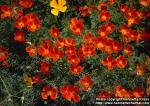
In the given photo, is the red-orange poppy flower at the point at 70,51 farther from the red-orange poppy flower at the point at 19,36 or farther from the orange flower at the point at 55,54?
the red-orange poppy flower at the point at 19,36

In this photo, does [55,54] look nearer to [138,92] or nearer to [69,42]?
[69,42]

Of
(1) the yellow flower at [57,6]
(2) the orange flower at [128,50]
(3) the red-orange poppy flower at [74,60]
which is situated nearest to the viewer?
(3) the red-orange poppy flower at [74,60]

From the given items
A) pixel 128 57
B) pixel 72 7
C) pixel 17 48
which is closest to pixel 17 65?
pixel 17 48

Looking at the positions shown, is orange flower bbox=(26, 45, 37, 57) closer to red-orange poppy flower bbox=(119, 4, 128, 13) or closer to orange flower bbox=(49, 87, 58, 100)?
orange flower bbox=(49, 87, 58, 100)

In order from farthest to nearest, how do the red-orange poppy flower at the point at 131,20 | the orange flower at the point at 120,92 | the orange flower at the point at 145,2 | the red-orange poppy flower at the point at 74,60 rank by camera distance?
the orange flower at the point at 145,2 → the red-orange poppy flower at the point at 131,20 → the red-orange poppy flower at the point at 74,60 → the orange flower at the point at 120,92

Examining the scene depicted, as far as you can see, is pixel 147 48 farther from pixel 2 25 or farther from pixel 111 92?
pixel 2 25

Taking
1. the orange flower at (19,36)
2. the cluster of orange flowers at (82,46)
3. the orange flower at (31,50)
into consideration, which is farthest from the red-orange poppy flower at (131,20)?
the orange flower at (19,36)
